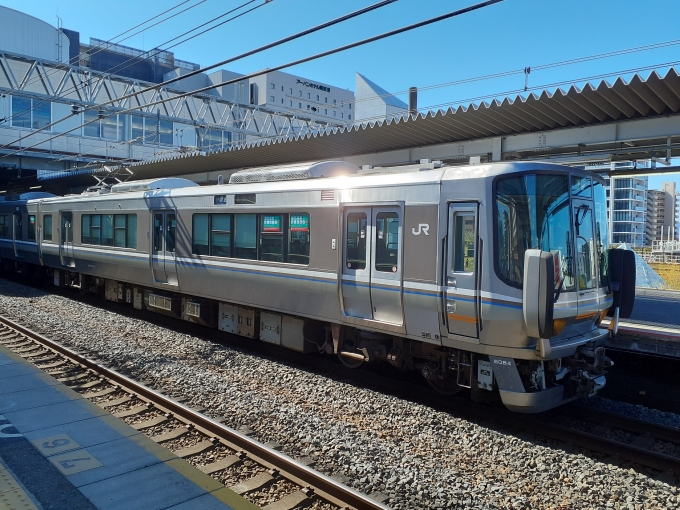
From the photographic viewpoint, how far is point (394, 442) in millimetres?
6355

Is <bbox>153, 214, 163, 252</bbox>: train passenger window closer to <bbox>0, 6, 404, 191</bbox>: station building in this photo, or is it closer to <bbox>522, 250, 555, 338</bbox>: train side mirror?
<bbox>0, 6, 404, 191</bbox>: station building

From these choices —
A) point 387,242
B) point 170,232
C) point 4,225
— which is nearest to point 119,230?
point 170,232

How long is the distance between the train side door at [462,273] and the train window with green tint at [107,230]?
10487 mm

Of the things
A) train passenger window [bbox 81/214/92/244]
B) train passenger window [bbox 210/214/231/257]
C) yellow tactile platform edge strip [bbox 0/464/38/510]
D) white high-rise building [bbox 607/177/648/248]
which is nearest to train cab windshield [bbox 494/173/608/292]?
yellow tactile platform edge strip [bbox 0/464/38/510]

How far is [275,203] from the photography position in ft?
31.3

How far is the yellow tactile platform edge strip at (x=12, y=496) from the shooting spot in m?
4.75

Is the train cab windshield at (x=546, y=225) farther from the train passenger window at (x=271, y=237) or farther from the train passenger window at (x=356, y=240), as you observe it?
the train passenger window at (x=271, y=237)

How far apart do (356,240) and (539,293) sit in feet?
9.57

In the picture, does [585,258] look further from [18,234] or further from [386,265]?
[18,234]

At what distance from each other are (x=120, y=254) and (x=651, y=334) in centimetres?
1166

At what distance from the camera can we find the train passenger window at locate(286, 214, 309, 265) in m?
8.95

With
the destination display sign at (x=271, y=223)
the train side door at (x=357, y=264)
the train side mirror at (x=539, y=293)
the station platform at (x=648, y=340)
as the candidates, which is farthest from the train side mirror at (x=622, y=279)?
the destination display sign at (x=271, y=223)

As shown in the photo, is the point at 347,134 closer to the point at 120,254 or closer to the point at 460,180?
the point at 460,180

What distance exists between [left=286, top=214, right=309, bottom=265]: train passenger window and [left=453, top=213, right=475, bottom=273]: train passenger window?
280 centimetres
